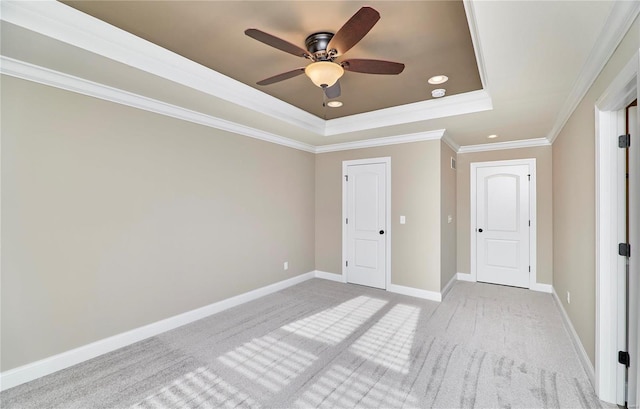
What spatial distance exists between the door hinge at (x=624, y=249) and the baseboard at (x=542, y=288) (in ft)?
10.5

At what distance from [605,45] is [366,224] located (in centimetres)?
355

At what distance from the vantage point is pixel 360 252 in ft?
16.6

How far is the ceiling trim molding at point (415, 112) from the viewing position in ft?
10.8

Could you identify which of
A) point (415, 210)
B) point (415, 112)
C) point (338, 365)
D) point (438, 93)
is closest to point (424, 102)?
point (415, 112)

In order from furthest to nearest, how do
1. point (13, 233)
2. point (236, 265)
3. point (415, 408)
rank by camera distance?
1. point (236, 265)
2. point (13, 233)
3. point (415, 408)

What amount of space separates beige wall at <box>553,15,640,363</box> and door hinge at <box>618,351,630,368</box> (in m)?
0.28

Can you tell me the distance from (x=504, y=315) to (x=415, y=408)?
234 centimetres

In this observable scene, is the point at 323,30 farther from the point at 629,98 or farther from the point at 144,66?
the point at 629,98

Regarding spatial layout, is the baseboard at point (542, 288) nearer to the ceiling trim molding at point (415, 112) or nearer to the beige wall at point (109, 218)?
the ceiling trim molding at point (415, 112)

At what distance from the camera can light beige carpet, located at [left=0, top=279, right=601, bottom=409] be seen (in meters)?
2.13

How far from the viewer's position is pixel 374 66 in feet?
7.02

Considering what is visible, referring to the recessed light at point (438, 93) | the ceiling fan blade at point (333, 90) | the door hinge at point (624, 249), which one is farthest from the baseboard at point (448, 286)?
the ceiling fan blade at point (333, 90)

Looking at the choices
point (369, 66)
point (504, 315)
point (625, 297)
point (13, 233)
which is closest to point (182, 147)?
point (13, 233)

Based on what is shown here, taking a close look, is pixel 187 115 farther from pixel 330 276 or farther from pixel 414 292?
pixel 414 292
